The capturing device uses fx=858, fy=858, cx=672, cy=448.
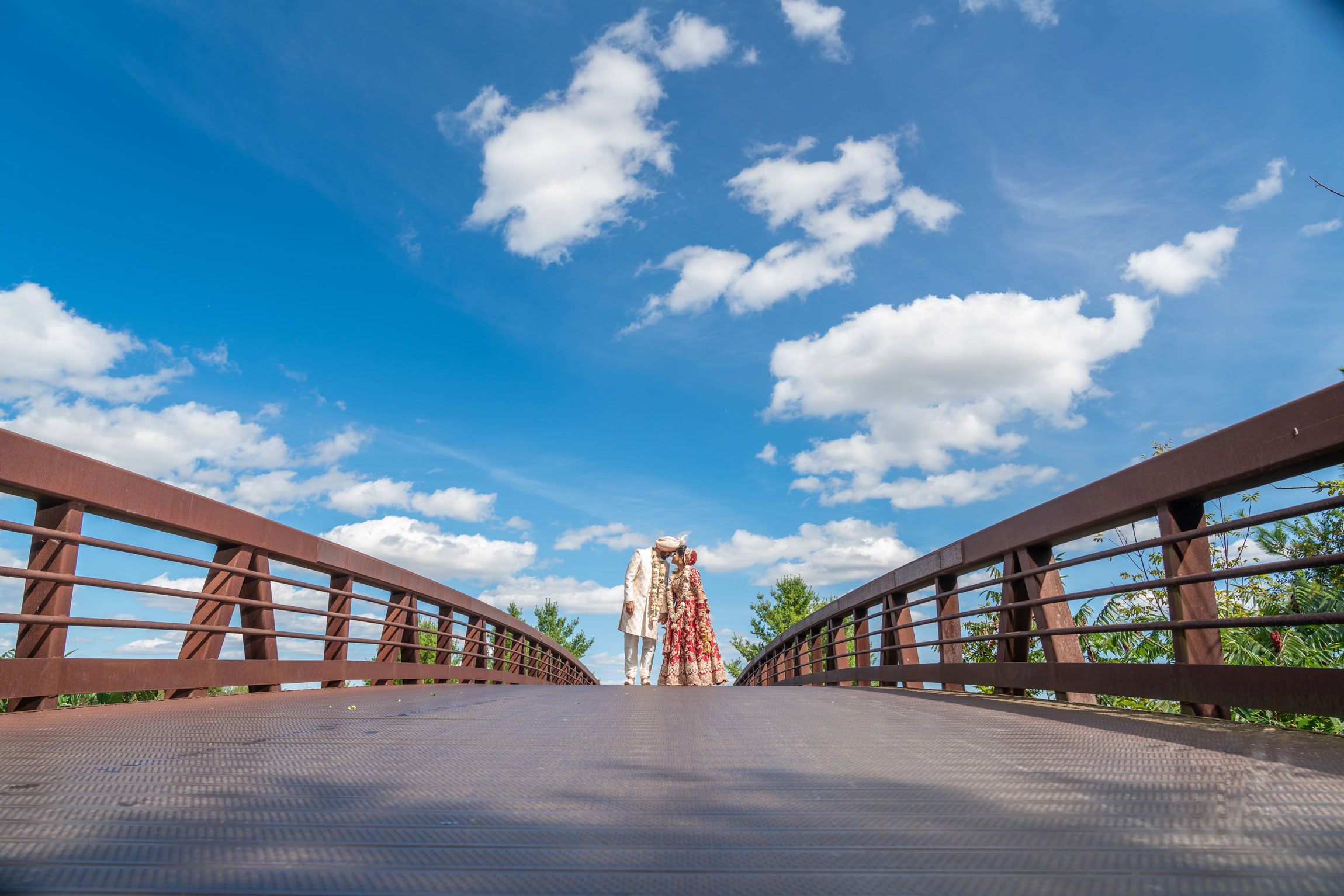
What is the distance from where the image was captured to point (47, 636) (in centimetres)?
439

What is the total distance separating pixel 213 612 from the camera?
5.75 meters

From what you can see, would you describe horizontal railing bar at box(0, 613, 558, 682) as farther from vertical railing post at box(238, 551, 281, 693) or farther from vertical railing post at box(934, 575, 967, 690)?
vertical railing post at box(934, 575, 967, 690)

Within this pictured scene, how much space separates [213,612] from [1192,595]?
5797 mm

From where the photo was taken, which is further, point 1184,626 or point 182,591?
point 182,591

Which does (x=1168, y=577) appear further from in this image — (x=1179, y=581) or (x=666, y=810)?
(x=666, y=810)

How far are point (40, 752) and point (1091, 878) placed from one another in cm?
321

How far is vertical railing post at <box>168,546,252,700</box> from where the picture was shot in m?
5.59

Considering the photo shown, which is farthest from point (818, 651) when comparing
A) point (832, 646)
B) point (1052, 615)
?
point (1052, 615)

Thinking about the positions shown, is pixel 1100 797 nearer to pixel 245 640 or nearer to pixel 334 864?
pixel 334 864

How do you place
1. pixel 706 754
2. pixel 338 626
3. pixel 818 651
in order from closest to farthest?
pixel 706 754 < pixel 338 626 < pixel 818 651

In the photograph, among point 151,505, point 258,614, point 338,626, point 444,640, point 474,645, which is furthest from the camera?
point 474,645

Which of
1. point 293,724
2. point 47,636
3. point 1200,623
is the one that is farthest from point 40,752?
point 1200,623

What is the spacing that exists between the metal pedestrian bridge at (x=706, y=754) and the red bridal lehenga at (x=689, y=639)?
19.5 feet

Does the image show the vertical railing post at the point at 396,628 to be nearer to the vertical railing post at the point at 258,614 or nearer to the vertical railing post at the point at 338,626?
the vertical railing post at the point at 338,626
